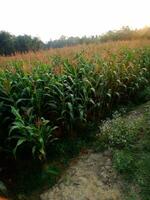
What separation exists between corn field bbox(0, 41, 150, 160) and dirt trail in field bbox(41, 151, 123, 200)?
50cm

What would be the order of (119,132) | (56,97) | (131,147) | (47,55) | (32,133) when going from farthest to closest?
(47,55) → (56,97) → (119,132) → (131,147) → (32,133)

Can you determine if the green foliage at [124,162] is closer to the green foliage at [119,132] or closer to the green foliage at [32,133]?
the green foliage at [119,132]

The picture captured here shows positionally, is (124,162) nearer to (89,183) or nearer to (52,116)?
(89,183)

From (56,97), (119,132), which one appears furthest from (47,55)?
(119,132)

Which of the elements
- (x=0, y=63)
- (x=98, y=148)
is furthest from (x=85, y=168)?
(x=0, y=63)

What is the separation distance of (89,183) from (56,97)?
1.55 metres

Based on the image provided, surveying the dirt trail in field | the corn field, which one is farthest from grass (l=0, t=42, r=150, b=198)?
the dirt trail in field

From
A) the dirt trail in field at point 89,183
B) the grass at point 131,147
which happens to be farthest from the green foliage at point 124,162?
the dirt trail in field at point 89,183

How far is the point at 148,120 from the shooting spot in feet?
20.2

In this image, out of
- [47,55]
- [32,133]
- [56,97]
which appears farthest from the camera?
[47,55]

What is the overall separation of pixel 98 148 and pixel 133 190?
112 centimetres

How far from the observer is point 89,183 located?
4883 mm

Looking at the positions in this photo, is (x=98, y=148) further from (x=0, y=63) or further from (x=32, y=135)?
(x=0, y=63)

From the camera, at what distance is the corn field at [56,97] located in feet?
16.9
